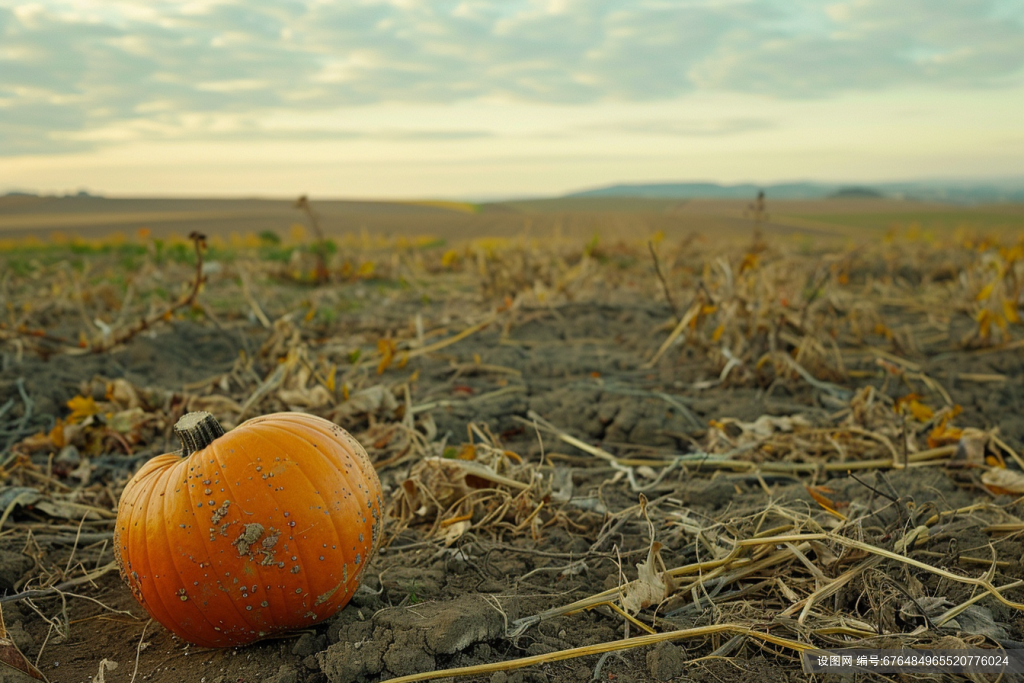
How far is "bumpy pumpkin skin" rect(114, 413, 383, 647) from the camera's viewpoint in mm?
2059

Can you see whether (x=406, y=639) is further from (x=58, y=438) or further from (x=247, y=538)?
(x=58, y=438)

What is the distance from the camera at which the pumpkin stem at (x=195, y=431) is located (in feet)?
7.34

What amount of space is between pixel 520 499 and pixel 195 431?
121 cm

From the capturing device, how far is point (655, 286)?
939 cm

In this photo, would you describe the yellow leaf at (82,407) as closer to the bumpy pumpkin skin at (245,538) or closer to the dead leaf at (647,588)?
the bumpy pumpkin skin at (245,538)

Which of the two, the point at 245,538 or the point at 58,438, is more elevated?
the point at 245,538

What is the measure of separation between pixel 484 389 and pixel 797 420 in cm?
194

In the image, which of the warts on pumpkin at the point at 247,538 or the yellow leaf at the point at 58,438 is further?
the yellow leaf at the point at 58,438

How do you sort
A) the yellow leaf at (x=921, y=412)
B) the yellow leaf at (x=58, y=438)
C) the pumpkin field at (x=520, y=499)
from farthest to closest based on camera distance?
1. the yellow leaf at (x=921, y=412)
2. the yellow leaf at (x=58, y=438)
3. the pumpkin field at (x=520, y=499)

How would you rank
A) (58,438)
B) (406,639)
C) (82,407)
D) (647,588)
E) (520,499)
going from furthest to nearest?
(82,407)
(58,438)
(520,499)
(647,588)
(406,639)

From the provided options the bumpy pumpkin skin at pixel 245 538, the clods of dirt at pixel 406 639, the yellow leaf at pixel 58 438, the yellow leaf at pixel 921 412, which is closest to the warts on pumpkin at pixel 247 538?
the bumpy pumpkin skin at pixel 245 538

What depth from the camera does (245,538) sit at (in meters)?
2.05

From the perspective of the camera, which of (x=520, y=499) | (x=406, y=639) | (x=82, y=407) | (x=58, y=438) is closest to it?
(x=406, y=639)

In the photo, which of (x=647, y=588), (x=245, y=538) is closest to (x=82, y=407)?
(x=245, y=538)
